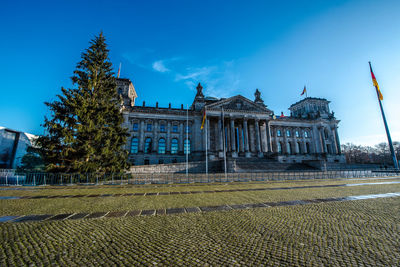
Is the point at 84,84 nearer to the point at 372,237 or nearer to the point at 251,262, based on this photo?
the point at 251,262

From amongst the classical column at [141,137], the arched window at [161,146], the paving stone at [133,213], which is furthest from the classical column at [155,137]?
the paving stone at [133,213]

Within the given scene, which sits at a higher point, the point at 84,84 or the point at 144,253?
the point at 84,84

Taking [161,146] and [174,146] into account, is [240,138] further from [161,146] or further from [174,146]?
[161,146]

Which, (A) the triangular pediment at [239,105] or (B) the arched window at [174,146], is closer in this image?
(A) the triangular pediment at [239,105]

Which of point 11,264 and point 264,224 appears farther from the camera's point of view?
point 264,224

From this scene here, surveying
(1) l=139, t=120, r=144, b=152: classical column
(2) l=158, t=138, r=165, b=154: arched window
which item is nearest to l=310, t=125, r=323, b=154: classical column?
(2) l=158, t=138, r=165, b=154: arched window

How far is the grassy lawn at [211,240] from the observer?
7.43 ft

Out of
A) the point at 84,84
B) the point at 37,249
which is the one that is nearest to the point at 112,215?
the point at 37,249

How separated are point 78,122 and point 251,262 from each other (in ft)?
56.3

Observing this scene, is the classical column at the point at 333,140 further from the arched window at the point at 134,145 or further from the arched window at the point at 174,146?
the arched window at the point at 134,145

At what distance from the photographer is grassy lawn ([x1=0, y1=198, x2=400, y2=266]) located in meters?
2.27

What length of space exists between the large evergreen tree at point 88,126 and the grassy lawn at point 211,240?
11415 millimetres

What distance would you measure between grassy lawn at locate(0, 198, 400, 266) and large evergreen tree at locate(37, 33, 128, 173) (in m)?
11.4

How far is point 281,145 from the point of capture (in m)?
47.6
